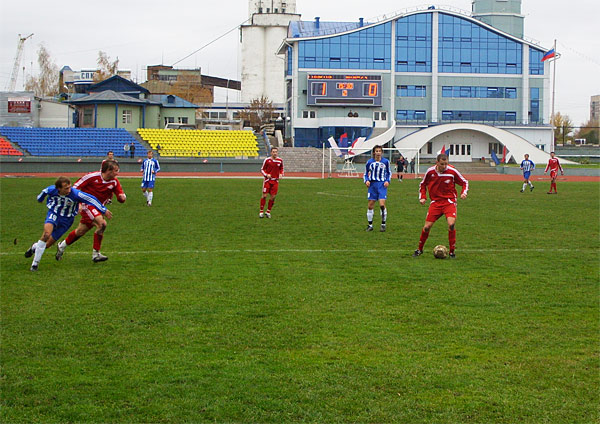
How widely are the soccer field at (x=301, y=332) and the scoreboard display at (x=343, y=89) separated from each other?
62915 mm

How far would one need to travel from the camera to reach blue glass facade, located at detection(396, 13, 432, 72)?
77.6 meters

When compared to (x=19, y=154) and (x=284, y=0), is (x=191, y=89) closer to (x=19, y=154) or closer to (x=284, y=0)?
(x=284, y=0)

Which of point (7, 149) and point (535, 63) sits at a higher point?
point (535, 63)

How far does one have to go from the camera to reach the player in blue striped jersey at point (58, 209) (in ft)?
35.6

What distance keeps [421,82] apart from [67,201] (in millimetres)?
70761

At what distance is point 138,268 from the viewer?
1114 cm

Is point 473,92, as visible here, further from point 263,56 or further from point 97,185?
point 97,185

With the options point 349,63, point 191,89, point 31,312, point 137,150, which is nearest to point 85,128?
point 137,150

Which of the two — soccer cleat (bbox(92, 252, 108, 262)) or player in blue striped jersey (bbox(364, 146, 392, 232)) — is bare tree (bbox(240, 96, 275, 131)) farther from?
soccer cleat (bbox(92, 252, 108, 262))

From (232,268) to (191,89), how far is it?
103243 millimetres

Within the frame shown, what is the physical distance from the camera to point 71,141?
60469mm

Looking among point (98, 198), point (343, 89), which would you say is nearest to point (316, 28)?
point (343, 89)

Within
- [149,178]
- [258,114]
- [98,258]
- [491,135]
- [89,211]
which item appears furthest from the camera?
[258,114]

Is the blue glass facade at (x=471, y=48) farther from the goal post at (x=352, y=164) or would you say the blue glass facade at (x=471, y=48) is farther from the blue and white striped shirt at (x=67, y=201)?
the blue and white striped shirt at (x=67, y=201)
